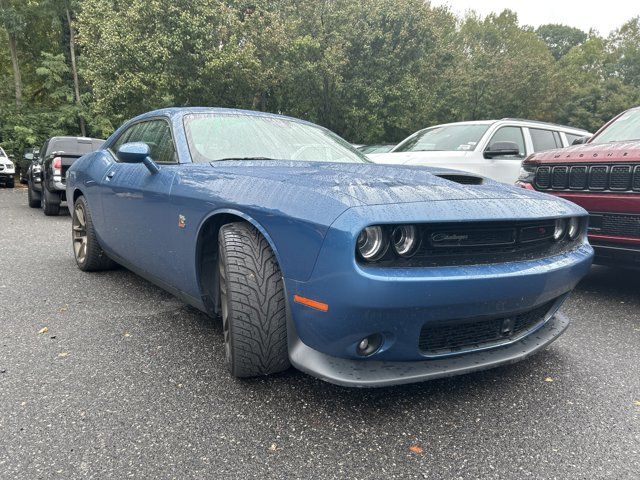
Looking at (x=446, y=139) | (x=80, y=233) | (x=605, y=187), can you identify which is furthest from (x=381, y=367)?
(x=446, y=139)

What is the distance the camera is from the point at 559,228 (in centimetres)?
241

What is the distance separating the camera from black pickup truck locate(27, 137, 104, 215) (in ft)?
27.0

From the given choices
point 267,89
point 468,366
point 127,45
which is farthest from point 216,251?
point 267,89

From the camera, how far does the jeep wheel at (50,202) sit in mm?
8789

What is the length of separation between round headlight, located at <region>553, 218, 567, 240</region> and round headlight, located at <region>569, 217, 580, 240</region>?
2.5 inches

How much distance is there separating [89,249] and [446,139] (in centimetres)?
481

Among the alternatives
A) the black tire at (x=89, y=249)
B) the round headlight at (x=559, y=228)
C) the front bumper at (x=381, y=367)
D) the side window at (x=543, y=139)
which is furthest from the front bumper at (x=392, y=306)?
the side window at (x=543, y=139)

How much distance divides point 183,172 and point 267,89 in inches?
602

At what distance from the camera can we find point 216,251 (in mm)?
2549

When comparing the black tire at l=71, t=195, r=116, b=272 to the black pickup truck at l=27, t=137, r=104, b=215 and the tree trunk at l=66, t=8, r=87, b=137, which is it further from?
the tree trunk at l=66, t=8, r=87, b=137

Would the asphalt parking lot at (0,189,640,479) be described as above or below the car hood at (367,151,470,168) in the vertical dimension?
below

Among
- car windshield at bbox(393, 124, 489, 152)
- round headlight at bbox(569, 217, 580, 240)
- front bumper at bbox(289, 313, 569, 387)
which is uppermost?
car windshield at bbox(393, 124, 489, 152)

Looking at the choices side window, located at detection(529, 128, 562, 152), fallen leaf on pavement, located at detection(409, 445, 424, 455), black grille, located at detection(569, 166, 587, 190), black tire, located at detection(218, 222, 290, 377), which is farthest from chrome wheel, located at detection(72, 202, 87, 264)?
side window, located at detection(529, 128, 562, 152)

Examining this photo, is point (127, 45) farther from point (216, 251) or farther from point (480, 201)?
point (480, 201)
